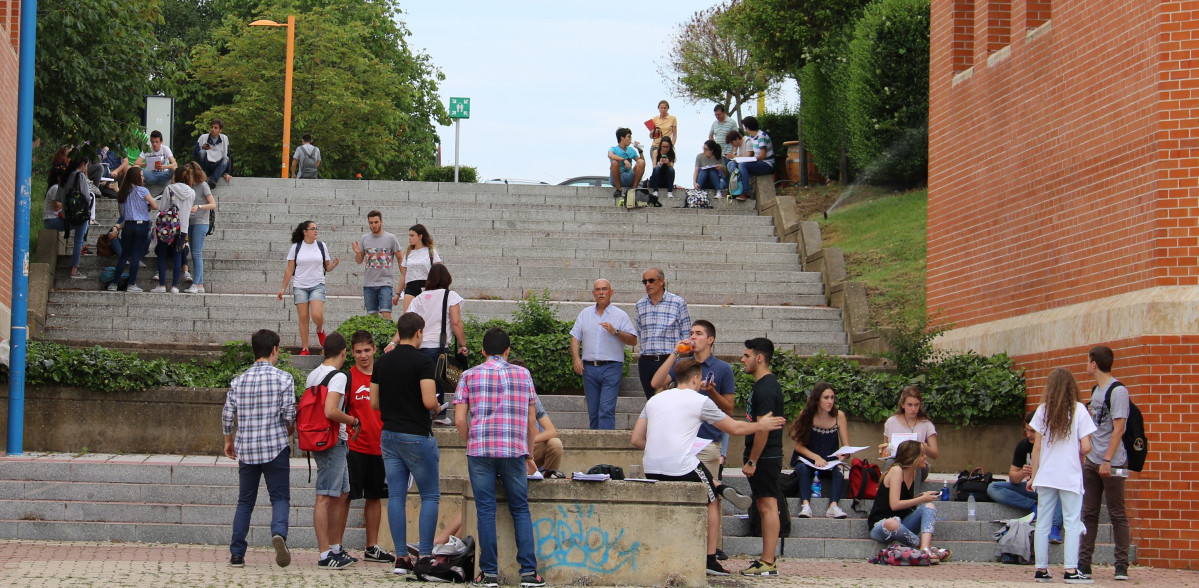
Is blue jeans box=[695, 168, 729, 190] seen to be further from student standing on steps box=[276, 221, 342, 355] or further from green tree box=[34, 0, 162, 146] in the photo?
student standing on steps box=[276, 221, 342, 355]

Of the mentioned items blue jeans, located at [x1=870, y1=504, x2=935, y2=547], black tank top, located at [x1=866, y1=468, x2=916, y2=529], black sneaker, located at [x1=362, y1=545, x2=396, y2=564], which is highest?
black tank top, located at [x1=866, y1=468, x2=916, y2=529]

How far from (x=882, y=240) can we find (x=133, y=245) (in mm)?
10495

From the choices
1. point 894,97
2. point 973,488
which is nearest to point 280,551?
point 973,488

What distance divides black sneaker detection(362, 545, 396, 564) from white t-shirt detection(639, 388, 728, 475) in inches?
82.5

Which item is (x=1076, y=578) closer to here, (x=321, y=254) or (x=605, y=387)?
(x=605, y=387)

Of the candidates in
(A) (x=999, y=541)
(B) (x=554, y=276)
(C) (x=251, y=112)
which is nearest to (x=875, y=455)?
(A) (x=999, y=541)

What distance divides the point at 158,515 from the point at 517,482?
138 inches

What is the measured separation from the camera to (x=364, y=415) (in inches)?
379

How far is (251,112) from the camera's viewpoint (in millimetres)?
41750

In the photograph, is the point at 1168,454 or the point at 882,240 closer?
the point at 1168,454

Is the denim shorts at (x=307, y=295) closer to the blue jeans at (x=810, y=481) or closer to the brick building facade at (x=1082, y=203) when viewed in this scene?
the blue jeans at (x=810, y=481)

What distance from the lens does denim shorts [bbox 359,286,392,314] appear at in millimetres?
15359

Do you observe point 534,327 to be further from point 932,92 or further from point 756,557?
point 932,92

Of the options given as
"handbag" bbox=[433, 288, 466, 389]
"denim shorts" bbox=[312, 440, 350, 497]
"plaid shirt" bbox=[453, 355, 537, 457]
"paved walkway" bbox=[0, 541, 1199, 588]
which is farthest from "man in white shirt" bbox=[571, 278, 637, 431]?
"plaid shirt" bbox=[453, 355, 537, 457]
